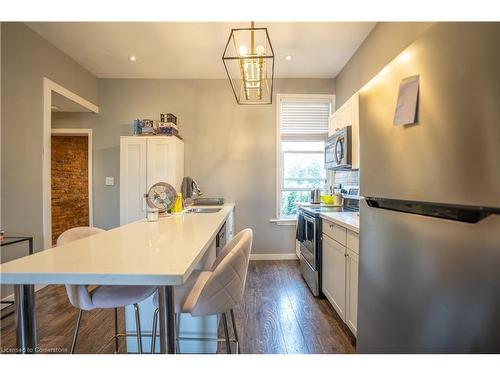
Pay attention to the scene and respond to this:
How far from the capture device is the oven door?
98.3 inches

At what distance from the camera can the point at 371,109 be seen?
1.09m

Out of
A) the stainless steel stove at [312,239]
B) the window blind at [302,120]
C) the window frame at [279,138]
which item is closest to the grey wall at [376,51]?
the window frame at [279,138]

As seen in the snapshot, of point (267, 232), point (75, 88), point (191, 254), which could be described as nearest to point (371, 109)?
point (191, 254)

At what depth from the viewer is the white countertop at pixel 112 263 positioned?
682mm

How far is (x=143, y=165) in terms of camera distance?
11.2ft

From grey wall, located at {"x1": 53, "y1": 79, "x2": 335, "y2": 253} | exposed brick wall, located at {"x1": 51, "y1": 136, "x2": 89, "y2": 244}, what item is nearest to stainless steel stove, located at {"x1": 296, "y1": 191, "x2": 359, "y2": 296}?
grey wall, located at {"x1": 53, "y1": 79, "x2": 335, "y2": 253}

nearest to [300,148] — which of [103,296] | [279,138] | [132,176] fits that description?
[279,138]

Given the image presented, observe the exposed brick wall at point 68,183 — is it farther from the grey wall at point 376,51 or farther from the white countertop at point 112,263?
the grey wall at point 376,51

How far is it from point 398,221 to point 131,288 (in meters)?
1.26

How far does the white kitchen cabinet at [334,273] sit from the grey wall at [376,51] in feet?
5.93

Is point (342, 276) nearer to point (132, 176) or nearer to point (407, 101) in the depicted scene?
point (407, 101)

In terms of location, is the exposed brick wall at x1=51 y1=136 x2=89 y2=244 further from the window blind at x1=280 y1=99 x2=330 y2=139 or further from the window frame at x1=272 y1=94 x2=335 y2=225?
the window blind at x1=280 y1=99 x2=330 y2=139

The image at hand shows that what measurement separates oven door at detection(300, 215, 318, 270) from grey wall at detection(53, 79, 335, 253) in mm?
1033

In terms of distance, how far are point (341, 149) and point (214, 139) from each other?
2.02 m
